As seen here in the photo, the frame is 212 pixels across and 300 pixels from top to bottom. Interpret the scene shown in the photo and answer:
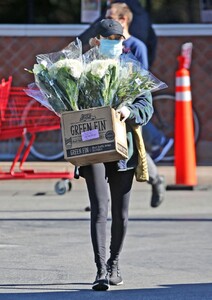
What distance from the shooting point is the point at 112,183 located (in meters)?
7.27

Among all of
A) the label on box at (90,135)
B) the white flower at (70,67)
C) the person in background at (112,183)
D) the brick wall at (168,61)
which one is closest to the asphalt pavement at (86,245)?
the person in background at (112,183)

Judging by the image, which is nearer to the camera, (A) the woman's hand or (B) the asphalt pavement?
(A) the woman's hand

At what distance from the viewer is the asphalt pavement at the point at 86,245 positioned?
727 cm

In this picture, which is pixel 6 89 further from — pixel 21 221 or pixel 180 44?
pixel 180 44

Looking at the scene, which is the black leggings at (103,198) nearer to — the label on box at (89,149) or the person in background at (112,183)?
the person in background at (112,183)

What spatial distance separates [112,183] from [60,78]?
33.5 inches

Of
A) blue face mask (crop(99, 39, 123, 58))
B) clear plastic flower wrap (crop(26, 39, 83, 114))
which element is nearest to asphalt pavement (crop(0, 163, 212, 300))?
clear plastic flower wrap (crop(26, 39, 83, 114))

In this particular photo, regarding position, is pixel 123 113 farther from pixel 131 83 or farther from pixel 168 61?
pixel 168 61

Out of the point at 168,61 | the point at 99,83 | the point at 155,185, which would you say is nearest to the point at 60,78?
the point at 99,83

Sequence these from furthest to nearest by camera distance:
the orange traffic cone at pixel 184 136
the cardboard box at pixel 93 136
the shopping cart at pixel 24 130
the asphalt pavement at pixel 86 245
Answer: the orange traffic cone at pixel 184 136 < the shopping cart at pixel 24 130 < the asphalt pavement at pixel 86 245 < the cardboard box at pixel 93 136

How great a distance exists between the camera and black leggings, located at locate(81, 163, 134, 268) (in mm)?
7141

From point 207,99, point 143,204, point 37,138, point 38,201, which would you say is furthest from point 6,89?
point 207,99

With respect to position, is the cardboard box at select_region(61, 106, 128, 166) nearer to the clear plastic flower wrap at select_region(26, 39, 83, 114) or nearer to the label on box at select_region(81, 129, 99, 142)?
the label on box at select_region(81, 129, 99, 142)

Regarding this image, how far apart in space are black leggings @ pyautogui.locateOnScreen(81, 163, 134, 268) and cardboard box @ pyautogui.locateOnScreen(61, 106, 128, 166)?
0.67 feet
